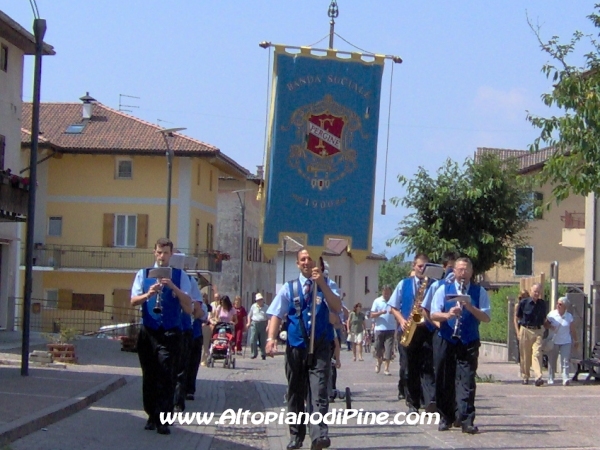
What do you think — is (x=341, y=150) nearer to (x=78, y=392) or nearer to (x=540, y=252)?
(x=78, y=392)

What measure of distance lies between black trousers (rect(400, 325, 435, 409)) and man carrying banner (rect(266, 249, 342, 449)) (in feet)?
10.7

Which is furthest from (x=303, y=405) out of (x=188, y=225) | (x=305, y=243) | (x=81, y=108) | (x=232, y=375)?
(x=81, y=108)

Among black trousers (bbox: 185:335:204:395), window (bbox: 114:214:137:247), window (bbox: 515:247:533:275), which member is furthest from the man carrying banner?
window (bbox: 515:247:533:275)

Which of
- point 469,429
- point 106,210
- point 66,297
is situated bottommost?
point 66,297

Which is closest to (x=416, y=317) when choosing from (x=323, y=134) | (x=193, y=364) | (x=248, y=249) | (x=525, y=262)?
(x=323, y=134)

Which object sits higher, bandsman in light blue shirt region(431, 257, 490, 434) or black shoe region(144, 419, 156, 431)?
bandsman in light blue shirt region(431, 257, 490, 434)

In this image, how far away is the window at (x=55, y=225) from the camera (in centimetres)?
5312

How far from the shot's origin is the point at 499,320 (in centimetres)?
3438

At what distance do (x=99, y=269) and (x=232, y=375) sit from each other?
30.4 m

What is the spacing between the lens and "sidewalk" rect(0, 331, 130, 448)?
36.3 ft

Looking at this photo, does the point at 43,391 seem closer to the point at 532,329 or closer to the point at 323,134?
the point at 323,134

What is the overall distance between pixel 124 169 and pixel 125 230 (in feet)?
9.65

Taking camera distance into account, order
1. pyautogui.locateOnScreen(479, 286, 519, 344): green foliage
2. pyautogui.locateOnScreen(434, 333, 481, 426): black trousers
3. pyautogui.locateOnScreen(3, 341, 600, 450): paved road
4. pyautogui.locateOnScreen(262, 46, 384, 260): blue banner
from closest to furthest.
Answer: pyautogui.locateOnScreen(3, 341, 600, 450): paved road < pyautogui.locateOnScreen(434, 333, 481, 426): black trousers < pyautogui.locateOnScreen(262, 46, 384, 260): blue banner < pyautogui.locateOnScreen(479, 286, 519, 344): green foliage

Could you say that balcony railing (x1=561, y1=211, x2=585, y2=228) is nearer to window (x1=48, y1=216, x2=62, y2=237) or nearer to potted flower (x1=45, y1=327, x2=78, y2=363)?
window (x1=48, y1=216, x2=62, y2=237)
